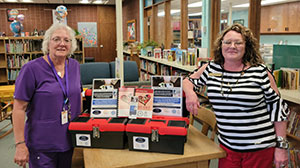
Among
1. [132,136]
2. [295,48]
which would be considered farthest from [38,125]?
[295,48]

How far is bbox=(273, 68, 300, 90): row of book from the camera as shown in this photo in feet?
9.20

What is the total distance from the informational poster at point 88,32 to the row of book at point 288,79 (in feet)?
37.5

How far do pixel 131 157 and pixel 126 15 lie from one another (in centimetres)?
1150

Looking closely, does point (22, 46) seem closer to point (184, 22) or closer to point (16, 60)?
point (16, 60)

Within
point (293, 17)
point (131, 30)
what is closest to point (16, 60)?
point (131, 30)

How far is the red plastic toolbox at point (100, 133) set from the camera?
1633 mm

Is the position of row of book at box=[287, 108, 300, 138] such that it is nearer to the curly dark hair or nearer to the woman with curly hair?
the woman with curly hair

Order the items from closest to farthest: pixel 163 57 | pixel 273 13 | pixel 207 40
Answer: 1. pixel 273 13
2. pixel 207 40
3. pixel 163 57

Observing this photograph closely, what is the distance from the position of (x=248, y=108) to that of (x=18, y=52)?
24.8 ft

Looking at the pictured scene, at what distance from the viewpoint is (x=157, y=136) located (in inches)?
61.2

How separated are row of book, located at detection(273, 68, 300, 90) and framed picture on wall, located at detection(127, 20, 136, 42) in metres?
8.56

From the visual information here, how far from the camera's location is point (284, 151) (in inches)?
65.5

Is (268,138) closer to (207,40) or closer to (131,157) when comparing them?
(131,157)

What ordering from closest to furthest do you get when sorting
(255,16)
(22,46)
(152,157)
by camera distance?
(152,157), (255,16), (22,46)
